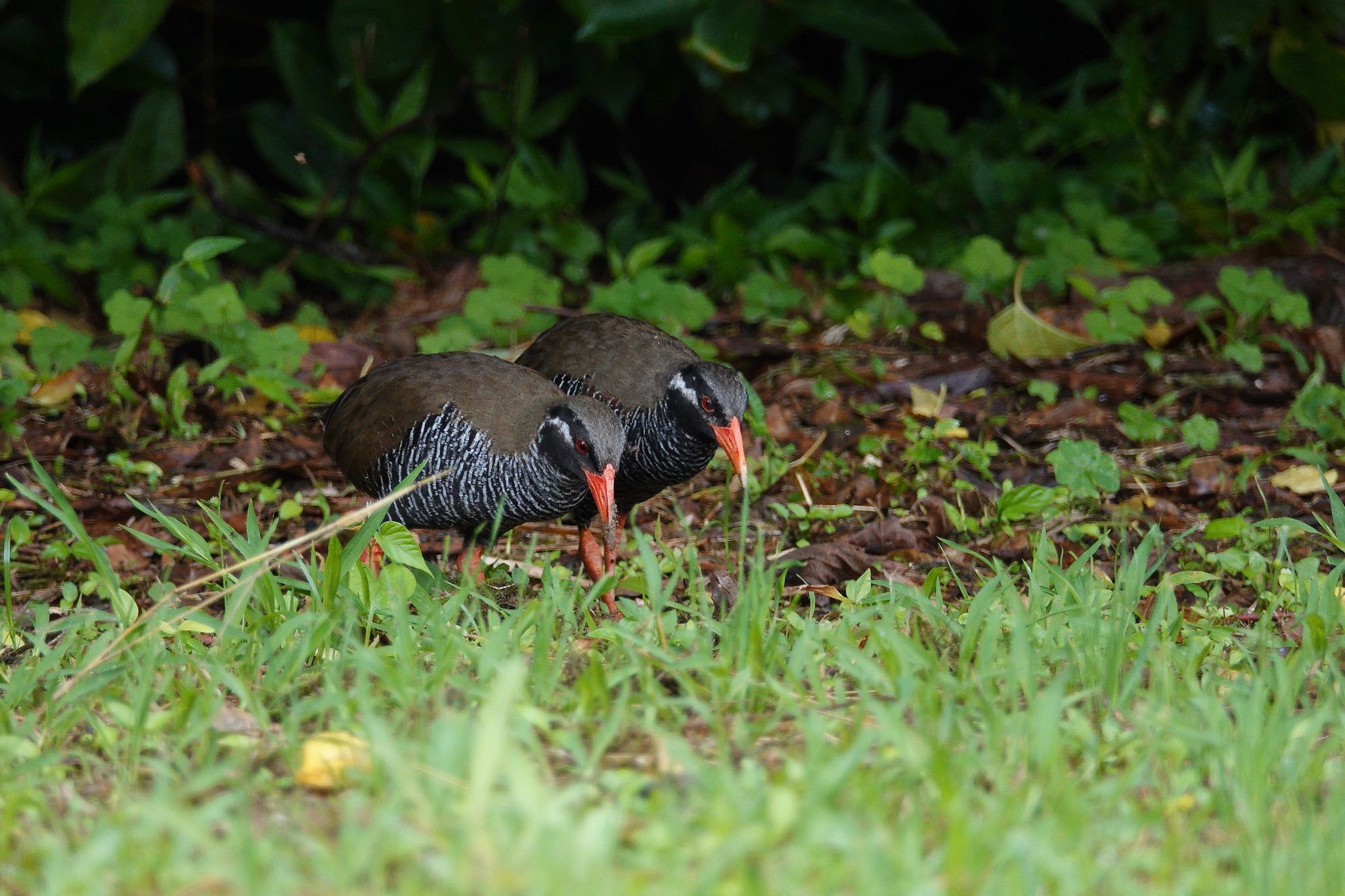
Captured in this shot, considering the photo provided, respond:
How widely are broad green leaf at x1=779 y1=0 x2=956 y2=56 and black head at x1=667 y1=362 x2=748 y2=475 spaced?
8.54ft

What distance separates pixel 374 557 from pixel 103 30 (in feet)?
11.0

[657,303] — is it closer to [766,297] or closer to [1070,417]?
[766,297]

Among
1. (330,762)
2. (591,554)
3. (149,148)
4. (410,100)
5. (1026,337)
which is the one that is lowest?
(591,554)

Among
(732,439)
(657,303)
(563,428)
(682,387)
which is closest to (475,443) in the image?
(563,428)

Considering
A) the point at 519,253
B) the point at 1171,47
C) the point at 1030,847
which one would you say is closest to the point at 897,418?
the point at 519,253

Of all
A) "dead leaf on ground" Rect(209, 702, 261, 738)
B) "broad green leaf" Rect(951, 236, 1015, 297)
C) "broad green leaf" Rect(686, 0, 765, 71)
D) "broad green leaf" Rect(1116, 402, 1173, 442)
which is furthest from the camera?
"broad green leaf" Rect(951, 236, 1015, 297)

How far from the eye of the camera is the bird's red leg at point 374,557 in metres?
4.71

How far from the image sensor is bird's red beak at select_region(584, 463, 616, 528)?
486 centimetres

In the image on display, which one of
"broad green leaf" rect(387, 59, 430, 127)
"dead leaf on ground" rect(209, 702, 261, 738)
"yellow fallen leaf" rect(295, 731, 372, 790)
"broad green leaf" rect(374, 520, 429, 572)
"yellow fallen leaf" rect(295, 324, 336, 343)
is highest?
"broad green leaf" rect(387, 59, 430, 127)

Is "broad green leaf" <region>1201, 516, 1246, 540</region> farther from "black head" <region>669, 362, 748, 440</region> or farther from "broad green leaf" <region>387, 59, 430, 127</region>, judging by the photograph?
"broad green leaf" <region>387, 59, 430, 127</region>

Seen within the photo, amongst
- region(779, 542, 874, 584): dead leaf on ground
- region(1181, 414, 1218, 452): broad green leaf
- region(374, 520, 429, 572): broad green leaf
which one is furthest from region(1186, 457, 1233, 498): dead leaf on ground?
region(374, 520, 429, 572): broad green leaf

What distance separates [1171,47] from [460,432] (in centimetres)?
495

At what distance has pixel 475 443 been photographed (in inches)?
196

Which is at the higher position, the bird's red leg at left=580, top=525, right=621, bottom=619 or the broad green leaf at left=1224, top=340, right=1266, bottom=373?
the broad green leaf at left=1224, top=340, right=1266, bottom=373
